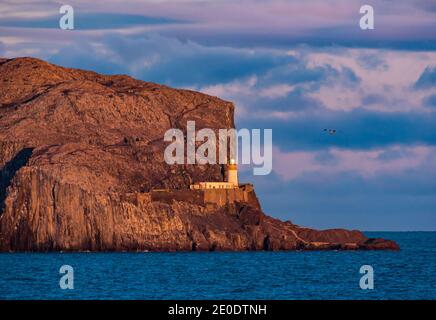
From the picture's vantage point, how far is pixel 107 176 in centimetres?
15200

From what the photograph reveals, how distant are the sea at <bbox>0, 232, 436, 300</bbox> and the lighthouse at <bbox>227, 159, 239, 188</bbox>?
68.9 feet

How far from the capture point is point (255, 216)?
153 metres

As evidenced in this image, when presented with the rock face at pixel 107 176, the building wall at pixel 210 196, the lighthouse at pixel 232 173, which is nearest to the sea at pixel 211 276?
the rock face at pixel 107 176

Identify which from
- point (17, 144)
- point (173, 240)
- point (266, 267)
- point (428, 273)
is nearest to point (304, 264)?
point (266, 267)

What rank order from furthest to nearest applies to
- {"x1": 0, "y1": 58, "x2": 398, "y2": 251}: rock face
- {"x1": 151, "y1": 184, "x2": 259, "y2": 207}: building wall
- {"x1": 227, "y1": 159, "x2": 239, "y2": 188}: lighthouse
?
{"x1": 227, "y1": 159, "x2": 239, "y2": 188}: lighthouse
{"x1": 151, "y1": 184, "x2": 259, "y2": 207}: building wall
{"x1": 0, "y1": 58, "x2": 398, "y2": 251}: rock face

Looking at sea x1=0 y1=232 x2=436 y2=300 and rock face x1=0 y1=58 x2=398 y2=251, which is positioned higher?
rock face x1=0 y1=58 x2=398 y2=251

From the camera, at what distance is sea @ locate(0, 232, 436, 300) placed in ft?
264

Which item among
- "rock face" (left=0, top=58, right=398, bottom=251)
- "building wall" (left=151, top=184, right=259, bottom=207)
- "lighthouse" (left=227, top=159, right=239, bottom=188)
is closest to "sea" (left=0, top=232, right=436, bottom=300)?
"rock face" (left=0, top=58, right=398, bottom=251)

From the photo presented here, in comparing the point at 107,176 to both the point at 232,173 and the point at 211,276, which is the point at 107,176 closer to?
the point at 232,173

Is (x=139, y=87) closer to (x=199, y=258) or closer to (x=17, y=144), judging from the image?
(x=17, y=144)

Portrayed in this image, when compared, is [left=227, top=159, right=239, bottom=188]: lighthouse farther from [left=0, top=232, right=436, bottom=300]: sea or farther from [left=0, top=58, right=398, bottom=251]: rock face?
[left=0, top=232, right=436, bottom=300]: sea

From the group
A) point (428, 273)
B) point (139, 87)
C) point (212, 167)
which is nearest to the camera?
point (428, 273)

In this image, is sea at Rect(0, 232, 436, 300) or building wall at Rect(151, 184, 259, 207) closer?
sea at Rect(0, 232, 436, 300)

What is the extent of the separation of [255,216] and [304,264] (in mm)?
31916
